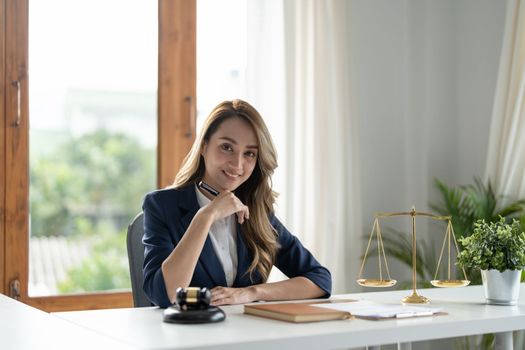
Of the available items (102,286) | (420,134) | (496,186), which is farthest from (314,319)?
(420,134)

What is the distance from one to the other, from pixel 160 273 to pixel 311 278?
50 cm

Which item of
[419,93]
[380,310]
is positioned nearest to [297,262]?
[380,310]

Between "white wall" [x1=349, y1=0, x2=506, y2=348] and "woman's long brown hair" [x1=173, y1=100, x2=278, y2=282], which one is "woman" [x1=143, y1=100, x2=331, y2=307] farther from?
"white wall" [x1=349, y1=0, x2=506, y2=348]

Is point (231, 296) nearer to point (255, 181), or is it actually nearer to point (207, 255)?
point (207, 255)

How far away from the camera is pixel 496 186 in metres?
4.08

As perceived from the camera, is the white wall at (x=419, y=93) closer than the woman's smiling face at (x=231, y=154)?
No

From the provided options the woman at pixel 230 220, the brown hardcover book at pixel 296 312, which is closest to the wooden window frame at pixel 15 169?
the woman at pixel 230 220

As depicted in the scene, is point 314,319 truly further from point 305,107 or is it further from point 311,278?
point 305,107

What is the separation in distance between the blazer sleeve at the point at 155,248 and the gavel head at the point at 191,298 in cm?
44

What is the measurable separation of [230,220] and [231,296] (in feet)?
1.36

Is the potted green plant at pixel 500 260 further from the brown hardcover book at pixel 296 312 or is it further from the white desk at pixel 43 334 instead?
the white desk at pixel 43 334

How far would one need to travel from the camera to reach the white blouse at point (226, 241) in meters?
2.52

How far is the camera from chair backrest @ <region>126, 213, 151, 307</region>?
2520 millimetres

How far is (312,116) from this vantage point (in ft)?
13.3
